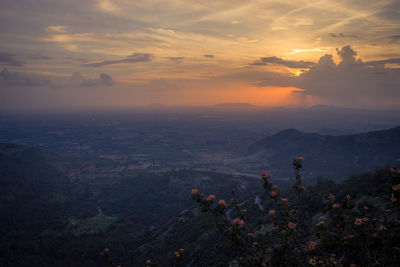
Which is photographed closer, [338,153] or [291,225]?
[291,225]

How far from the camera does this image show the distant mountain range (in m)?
132

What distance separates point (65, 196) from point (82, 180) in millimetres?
24985

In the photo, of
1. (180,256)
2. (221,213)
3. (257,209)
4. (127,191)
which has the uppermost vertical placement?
(221,213)

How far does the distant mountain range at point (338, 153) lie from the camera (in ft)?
434

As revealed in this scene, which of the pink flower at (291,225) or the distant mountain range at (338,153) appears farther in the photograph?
the distant mountain range at (338,153)

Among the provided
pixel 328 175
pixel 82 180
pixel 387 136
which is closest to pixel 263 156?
pixel 328 175

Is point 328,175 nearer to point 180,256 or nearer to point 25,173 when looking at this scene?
point 180,256

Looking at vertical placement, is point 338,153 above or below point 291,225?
below

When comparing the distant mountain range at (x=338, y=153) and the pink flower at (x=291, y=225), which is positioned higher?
the pink flower at (x=291, y=225)

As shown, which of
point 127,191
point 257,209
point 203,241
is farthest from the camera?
point 127,191

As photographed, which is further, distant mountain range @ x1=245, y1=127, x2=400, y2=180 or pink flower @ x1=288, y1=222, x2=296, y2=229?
distant mountain range @ x1=245, y1=127, x2=400, y2=180

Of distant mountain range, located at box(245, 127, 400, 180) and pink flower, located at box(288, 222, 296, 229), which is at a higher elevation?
pink flower, located at box(288, 222, 296, 229)

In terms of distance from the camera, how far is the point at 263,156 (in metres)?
192

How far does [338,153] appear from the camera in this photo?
15725 centimetres
